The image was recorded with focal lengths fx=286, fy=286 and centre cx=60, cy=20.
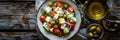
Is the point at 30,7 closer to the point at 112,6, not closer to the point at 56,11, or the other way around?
the point at 56,11

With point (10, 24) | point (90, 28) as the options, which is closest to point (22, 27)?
point (10, 24)

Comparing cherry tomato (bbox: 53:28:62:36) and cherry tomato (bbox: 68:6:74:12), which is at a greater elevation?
cherry tomato (bbox: 68:6:74:12)

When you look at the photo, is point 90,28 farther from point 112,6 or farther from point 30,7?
point 30,7

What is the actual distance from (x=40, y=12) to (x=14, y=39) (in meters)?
0.20

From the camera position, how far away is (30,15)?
1.37 meters

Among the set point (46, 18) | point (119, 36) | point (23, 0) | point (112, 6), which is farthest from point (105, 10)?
point (23, 0)

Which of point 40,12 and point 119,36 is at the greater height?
point 40,12

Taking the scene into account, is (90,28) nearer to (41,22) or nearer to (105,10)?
(105,10)

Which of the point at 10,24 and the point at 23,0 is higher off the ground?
the point at 23,0

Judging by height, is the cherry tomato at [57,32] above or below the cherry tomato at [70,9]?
below

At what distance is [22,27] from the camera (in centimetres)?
137

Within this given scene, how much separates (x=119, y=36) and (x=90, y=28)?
17 cm

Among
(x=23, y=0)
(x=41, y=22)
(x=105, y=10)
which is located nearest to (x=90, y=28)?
(x=105, y=10)

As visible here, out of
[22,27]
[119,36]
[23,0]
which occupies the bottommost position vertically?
[119,36]
